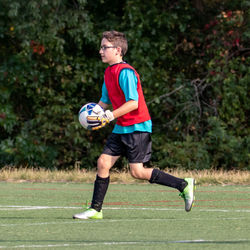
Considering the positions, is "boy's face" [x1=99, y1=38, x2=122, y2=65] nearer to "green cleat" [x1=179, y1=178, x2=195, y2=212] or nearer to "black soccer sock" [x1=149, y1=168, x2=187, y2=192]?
"black soccer sock" [x1=149, y1=168, x2=187, y2=192]

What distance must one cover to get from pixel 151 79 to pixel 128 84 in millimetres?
10255

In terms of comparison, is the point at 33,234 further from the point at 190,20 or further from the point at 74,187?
the point at 190,20

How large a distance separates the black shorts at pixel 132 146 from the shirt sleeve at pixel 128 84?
0.42 m

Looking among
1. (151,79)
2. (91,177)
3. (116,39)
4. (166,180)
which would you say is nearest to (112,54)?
(116,39)

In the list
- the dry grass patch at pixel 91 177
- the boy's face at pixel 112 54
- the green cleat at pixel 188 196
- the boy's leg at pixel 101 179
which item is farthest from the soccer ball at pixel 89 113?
the dry grass patch at pixel 91 177

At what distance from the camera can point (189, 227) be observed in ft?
24.0

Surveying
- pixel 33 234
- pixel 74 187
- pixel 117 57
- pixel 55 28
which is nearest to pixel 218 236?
pixel 33 234

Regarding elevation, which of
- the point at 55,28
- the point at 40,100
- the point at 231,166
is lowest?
the point at 231,166

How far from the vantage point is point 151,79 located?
60.3ft

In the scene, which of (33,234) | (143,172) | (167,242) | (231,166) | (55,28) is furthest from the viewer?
(231,166)

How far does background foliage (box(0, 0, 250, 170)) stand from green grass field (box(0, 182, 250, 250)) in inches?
246

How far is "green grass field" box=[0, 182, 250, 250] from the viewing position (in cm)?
633

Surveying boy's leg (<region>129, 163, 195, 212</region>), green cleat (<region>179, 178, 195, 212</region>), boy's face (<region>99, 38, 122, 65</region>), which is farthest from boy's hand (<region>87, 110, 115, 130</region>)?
green cleat (<region>179, 178, 195, 212</region>)

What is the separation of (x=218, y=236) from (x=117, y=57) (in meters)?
2.64
